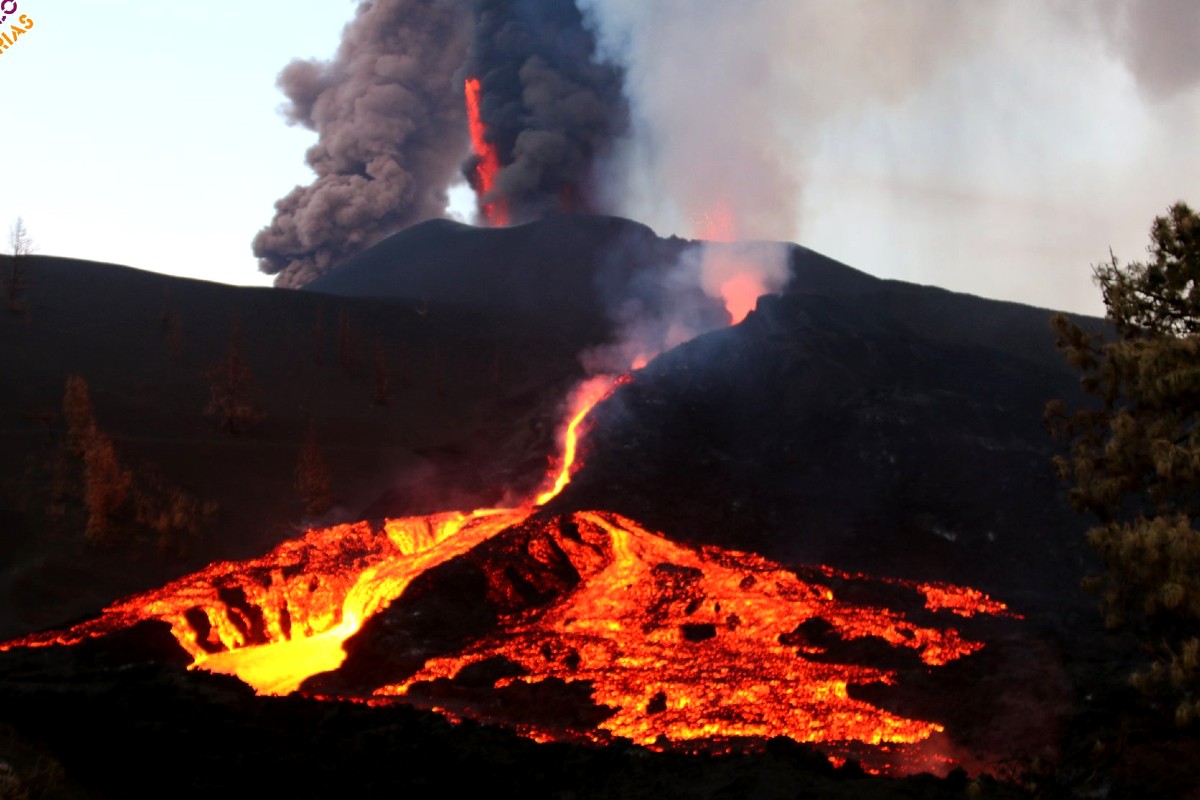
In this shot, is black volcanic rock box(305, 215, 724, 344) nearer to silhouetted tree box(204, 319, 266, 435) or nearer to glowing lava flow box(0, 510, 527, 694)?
silhouetted tree box(204, 319, 266, 435)

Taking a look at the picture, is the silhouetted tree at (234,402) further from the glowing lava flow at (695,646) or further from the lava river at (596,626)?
the glowing lava flow at (695,646)

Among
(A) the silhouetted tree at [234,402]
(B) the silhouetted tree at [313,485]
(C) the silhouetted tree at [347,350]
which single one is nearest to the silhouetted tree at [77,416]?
(B) the silhouetted tree at [313,485]

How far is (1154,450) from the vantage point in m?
11.9

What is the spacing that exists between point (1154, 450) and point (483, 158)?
9353cm

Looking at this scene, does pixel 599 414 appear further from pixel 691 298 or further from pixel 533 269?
pixel 533 269

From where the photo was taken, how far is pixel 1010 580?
27812mm

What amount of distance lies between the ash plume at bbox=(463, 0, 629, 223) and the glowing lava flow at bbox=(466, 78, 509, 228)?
34.3 inches

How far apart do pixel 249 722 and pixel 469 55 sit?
90824 millimetres

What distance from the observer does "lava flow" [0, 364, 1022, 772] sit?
760 inches

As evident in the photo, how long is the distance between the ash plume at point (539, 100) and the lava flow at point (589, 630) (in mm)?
66927

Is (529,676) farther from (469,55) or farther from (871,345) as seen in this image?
(469,55)

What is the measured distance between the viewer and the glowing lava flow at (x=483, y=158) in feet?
325

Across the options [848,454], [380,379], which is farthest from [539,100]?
[848,454]

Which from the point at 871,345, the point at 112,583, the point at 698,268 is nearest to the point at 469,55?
the point at 698,268
